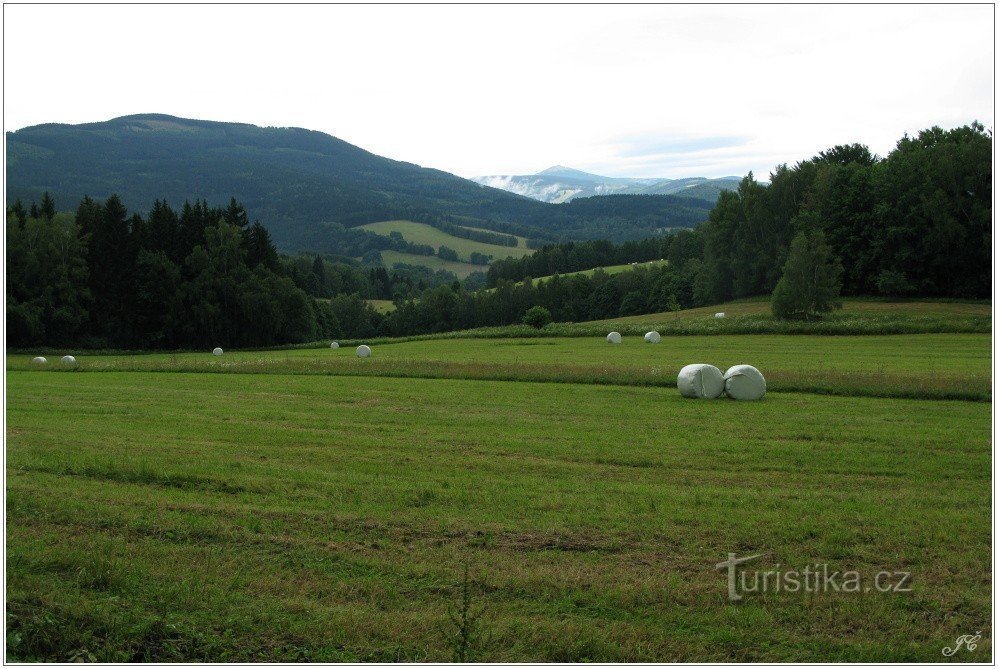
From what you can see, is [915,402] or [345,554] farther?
[915,402]

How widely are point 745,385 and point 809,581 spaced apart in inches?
537

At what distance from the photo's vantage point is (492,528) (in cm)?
960

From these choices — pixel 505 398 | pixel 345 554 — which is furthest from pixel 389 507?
pixel 505 398

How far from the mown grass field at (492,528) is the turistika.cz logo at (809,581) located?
173 mm

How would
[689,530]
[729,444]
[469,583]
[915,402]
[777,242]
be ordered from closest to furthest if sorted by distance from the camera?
[469,583] → [689,530] → [729,444] → [915,402] → [777,242]

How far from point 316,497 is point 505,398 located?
1165cm

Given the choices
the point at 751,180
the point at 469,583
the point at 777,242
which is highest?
the point at 751,180

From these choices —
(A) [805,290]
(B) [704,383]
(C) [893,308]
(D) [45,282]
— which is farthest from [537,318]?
(B) [704,383]

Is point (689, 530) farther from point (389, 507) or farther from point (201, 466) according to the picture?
point (201, 466)

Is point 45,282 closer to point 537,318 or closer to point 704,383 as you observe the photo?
point 537,318

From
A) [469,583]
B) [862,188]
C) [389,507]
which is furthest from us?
[862,188]

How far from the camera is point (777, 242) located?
276 feet

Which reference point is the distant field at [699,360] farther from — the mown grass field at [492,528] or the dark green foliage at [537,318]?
the dark green foliage at [537,318]

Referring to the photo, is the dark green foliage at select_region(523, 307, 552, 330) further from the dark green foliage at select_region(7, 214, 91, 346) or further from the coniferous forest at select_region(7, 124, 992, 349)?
the dark green foliage at select_region(7, 214, 91, 346)
